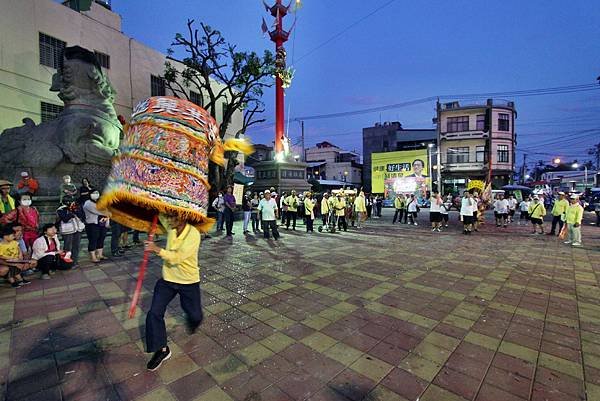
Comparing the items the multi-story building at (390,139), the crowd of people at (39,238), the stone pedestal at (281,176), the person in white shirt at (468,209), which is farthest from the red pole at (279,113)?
the multi-story building at (390,139)

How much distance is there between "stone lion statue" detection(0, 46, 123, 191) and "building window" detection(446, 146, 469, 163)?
1399 inches

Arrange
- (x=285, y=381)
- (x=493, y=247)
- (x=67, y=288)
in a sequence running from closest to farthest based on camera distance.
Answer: (x=285, y=381)
(x=67, y=288)
(x=493, y=247)

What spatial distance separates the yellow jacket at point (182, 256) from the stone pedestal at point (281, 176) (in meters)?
17.0

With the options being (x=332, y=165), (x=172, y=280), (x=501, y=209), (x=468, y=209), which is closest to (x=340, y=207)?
(x=468, y=209)

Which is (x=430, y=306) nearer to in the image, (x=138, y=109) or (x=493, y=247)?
(x=138, y=109)

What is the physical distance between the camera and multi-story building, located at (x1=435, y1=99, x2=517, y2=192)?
3438cm

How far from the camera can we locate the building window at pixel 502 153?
113ft

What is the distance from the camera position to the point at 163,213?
2855 millimetres

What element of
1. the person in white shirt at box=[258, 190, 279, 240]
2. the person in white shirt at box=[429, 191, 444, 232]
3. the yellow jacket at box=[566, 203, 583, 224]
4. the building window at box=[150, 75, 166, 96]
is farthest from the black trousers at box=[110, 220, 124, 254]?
the building window at box=[150, 75, 166, 96]

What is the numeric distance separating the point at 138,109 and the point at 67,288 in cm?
430

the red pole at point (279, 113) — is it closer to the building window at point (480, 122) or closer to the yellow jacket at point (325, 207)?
the yellow jacket at point (325, 207)

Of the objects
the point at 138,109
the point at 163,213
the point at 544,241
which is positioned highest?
the point at 138,109

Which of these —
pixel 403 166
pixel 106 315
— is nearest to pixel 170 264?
pixel 106 315

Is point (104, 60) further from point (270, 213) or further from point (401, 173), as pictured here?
point (401, 173)
